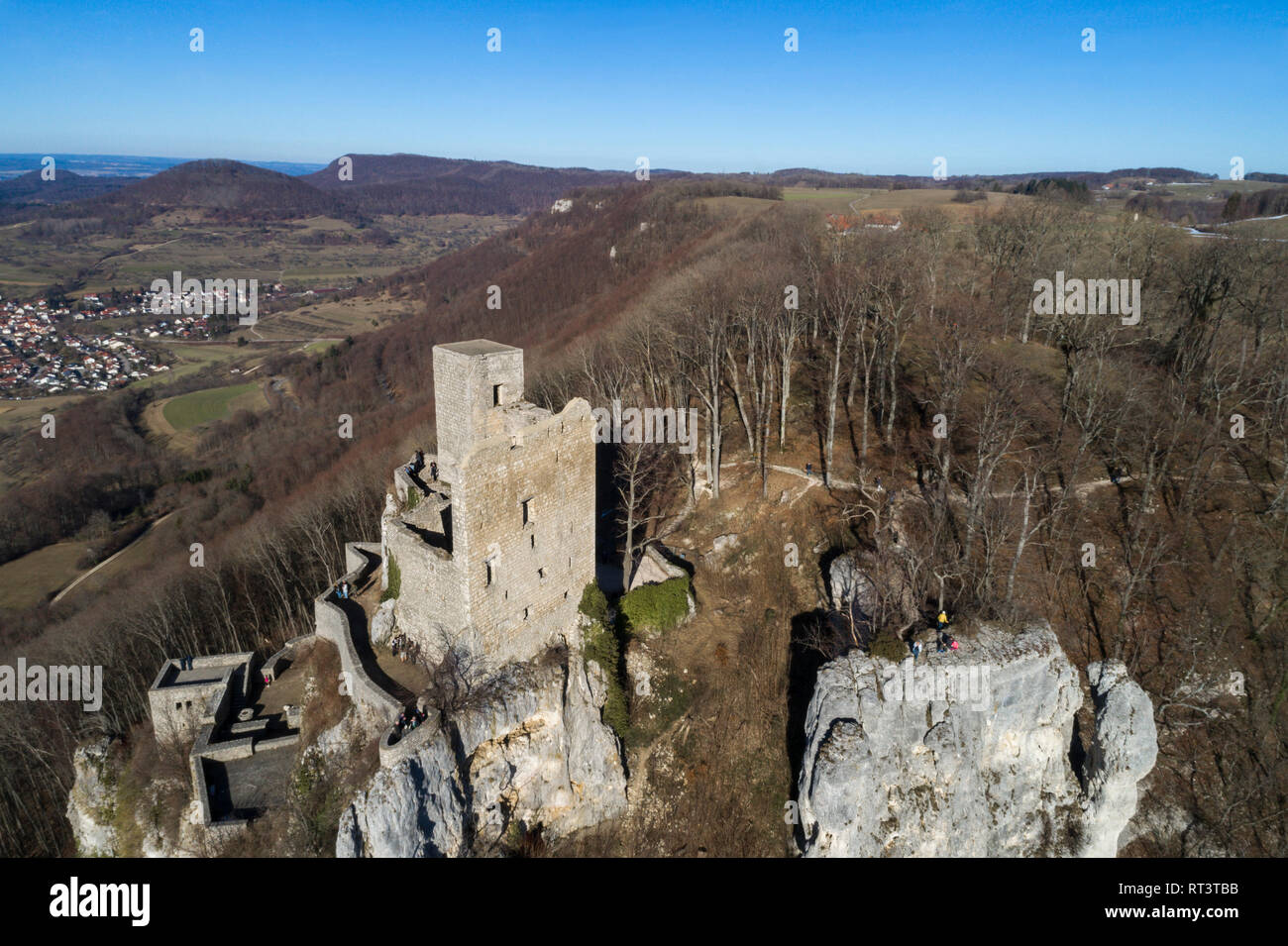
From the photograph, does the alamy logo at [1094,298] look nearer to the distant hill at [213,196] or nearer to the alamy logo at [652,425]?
the alamy logo at [652,425]

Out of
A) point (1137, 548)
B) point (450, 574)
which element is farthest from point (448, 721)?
point (1137, 548)

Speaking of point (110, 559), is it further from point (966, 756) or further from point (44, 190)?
point (44, 190)

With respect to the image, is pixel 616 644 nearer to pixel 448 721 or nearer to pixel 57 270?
pixel 448 721

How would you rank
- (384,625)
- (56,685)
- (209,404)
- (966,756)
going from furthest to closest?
(209,404) → (56,685) → (384,625) → (966,756)

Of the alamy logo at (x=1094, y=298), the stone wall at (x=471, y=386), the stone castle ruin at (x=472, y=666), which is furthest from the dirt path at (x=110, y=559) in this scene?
the alamy logo at (x=1094, y=298)

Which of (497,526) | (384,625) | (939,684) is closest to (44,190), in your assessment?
(384,625)

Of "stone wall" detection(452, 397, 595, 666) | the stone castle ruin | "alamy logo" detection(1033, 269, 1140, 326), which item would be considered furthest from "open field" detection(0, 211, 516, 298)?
"stone wall" detection(452, 397, 595, 666)
